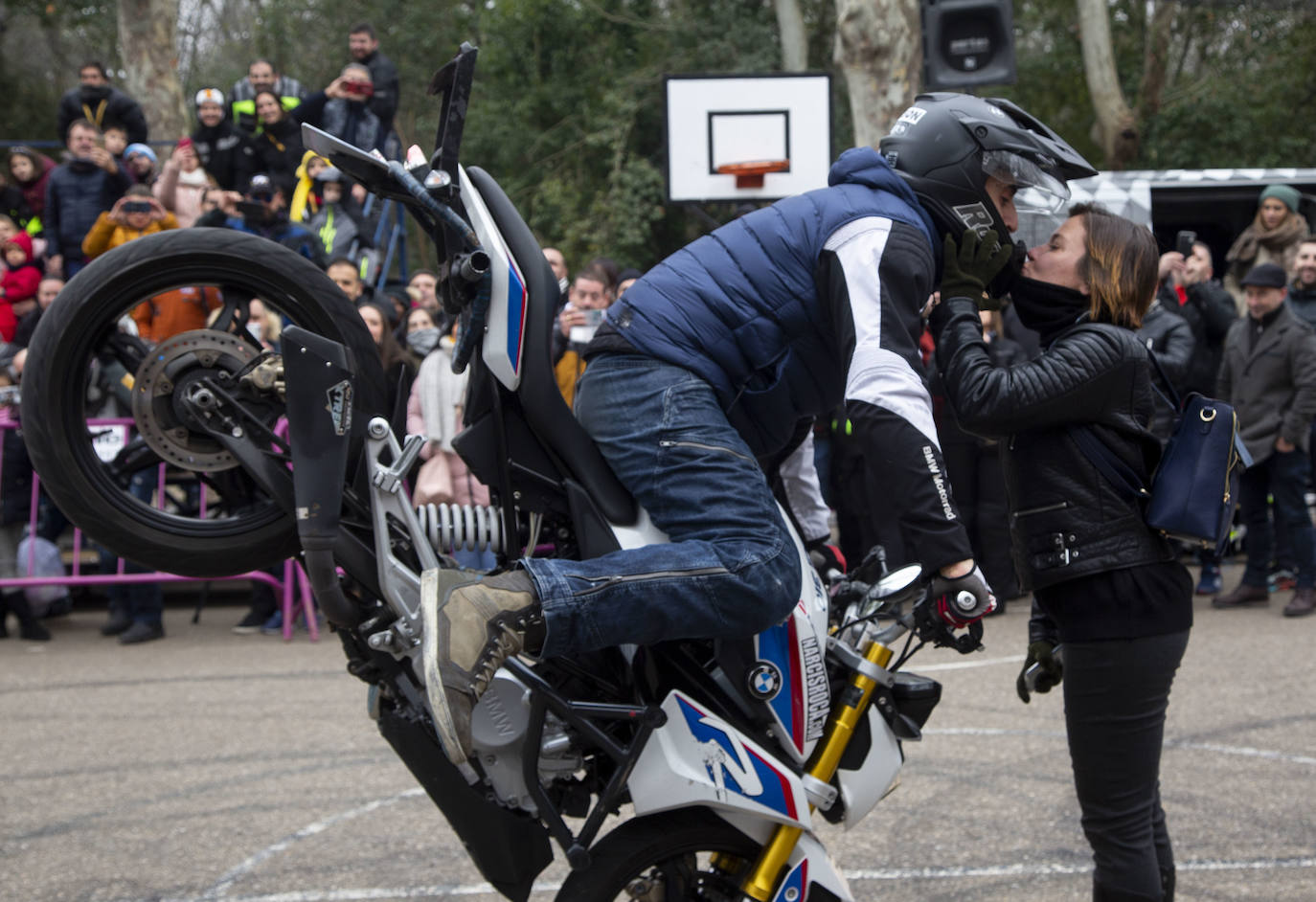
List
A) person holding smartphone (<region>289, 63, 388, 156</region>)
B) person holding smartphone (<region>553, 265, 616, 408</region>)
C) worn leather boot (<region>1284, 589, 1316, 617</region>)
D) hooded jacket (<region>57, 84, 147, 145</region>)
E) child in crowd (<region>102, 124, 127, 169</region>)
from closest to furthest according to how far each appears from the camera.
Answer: person holding smartphone (<region>553, 265, 616, 408</region>), worn leather boot (<region>1284, 589, 1316, 617</region>), person holding smartphone (<region>289, 63, 388, 156</region>), child in crowd (<region>102, 124, 127, 169</region>), hooded jacket (<region>57, 84, 147, 145</region>)

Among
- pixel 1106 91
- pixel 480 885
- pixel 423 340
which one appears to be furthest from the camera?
pixel 1106 91

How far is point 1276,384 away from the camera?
27.4 feet

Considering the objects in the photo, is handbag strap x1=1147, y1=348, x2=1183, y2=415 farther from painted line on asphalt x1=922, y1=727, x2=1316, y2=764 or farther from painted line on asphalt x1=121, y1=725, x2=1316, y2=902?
painted line on asphalt x1=922, y1=727, x2=1316, y2=764

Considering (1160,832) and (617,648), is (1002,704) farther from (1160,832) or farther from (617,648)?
(617,648)

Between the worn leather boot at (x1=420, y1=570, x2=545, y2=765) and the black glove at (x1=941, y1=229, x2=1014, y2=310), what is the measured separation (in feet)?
A: 3.84

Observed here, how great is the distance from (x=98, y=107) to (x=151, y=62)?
13.5ft

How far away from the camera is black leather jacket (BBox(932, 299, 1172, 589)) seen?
10.2 feet

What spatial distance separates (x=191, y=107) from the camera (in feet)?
90.5

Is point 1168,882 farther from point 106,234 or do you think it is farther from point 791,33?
point 791,33

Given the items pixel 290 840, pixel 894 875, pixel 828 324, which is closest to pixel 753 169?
pixel 290 840

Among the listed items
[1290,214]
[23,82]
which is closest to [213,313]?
[1290,214]

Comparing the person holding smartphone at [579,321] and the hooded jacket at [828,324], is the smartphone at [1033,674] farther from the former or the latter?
the person holding smartphone at [579,321]

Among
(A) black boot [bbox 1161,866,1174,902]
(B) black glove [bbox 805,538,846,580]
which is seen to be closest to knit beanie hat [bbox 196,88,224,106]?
(B) black glove [bbox 805,538,846,580]

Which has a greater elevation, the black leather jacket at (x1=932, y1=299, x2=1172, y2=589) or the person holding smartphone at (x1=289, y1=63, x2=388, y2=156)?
the person holding smartphone at (x1=289, y1=63, x2=388, y2=156)
